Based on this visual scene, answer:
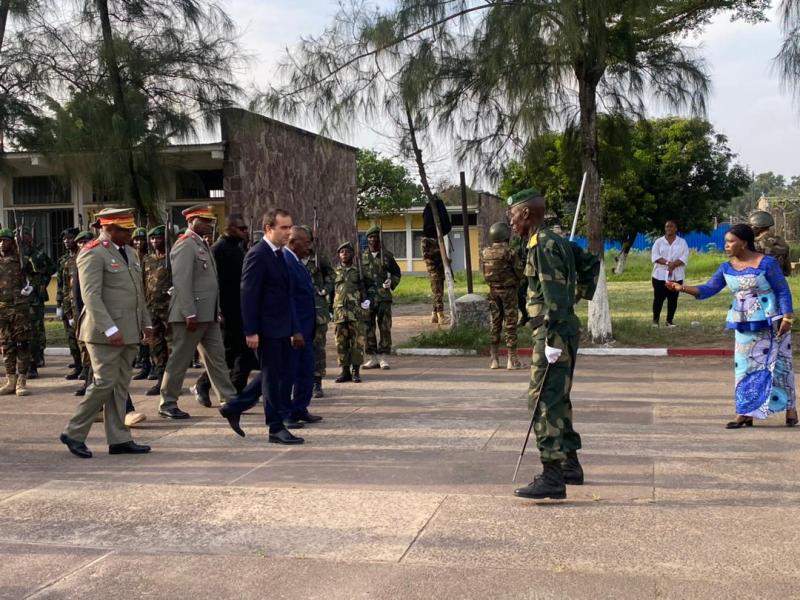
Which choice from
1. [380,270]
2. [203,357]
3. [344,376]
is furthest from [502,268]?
[203,357]

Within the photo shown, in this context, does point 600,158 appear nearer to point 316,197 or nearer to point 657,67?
point 657,67

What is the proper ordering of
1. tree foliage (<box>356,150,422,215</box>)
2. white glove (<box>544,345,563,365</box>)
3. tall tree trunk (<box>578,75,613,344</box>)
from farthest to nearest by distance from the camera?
tree foliage (<box>356,150,422,215</box>) < tall tree trunk (<box>578,75,613,344</box>) < white glove (<box>544,345,563,365</box>)

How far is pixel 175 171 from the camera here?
50.4 feet

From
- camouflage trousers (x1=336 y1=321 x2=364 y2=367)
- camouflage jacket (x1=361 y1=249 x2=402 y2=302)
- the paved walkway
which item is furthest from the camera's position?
camouflage jacket (x1=361 y1=249 x2=402 y2=302)

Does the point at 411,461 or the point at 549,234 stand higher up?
the point at 549,234

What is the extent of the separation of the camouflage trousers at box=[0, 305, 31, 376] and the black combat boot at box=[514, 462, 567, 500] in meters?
7.24

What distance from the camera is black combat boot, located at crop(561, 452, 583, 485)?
6094 mm

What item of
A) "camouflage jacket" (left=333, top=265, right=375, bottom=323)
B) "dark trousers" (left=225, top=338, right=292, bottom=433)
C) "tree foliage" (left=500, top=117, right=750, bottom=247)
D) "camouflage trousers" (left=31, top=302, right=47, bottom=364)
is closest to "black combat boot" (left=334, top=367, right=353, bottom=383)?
"camouflage jacket" (left=333, top=265, right=375, bottom=323)

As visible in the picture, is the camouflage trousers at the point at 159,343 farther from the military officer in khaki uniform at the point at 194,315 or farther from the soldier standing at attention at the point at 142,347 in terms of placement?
the military officer in khaki uniform at the point at 194,315

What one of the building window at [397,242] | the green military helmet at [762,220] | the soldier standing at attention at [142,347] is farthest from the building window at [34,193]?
the building window at [397,242]

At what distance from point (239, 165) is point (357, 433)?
10.6 m

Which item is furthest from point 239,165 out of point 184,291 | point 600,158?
point 184,291

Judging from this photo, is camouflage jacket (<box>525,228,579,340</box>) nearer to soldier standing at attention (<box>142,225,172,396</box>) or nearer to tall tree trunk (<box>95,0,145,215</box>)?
soldier standing at attention (<box>142,225,172,396</box>)

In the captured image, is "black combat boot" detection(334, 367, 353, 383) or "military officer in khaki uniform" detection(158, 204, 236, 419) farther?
"black combat boot" detection(334, 367, 353, 383)
